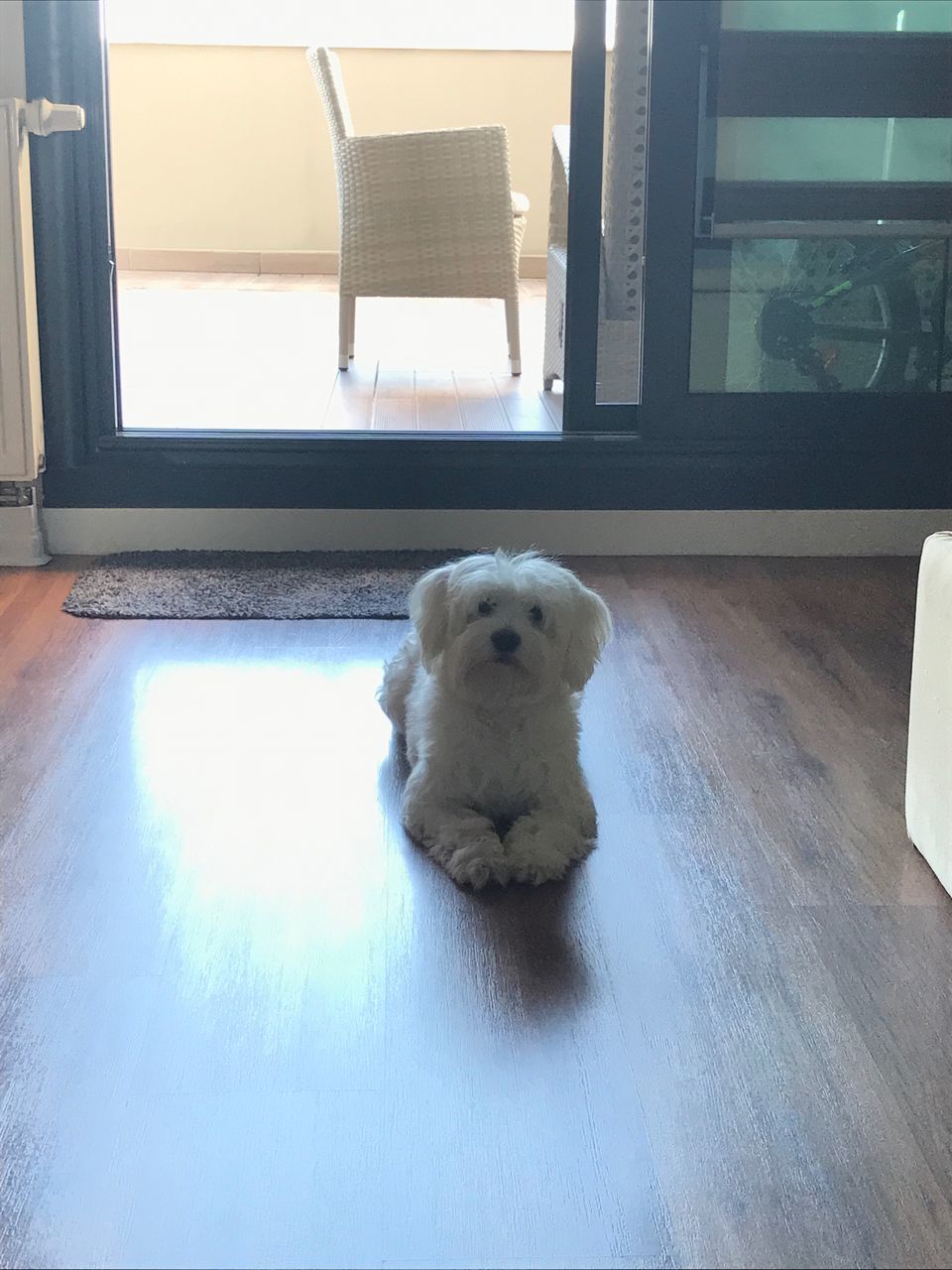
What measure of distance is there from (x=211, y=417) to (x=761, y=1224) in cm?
344

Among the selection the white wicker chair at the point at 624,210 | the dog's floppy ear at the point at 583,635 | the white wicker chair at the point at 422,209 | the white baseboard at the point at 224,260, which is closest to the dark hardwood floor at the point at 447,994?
the dog's floppy ear at the point at 583,635

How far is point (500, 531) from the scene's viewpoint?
3695mm

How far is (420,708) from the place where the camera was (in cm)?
229

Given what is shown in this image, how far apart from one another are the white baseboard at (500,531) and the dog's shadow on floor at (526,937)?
1572 mm

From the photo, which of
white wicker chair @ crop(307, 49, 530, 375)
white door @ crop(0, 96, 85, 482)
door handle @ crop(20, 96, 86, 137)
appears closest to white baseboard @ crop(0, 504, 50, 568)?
white door @ crop(0, 96, 85, 482)

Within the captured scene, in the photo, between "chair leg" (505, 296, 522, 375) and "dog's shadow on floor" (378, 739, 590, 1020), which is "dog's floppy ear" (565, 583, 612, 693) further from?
"chair leg" (505, 296, 522, 375)

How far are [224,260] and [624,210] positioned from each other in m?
4.43

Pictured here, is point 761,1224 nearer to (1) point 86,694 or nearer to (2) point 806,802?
(2) point 806,802

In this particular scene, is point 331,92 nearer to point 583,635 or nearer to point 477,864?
point 583,635

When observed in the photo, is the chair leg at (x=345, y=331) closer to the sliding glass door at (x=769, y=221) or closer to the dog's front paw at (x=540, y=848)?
the sliding glass door at (x=769, y=221)

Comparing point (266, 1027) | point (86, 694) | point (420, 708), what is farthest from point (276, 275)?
point (266, 1027)

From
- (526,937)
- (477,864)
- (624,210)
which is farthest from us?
(624,210)

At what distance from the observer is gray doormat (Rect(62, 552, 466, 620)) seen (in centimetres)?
324

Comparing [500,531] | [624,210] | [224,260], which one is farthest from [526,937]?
[224,260]
